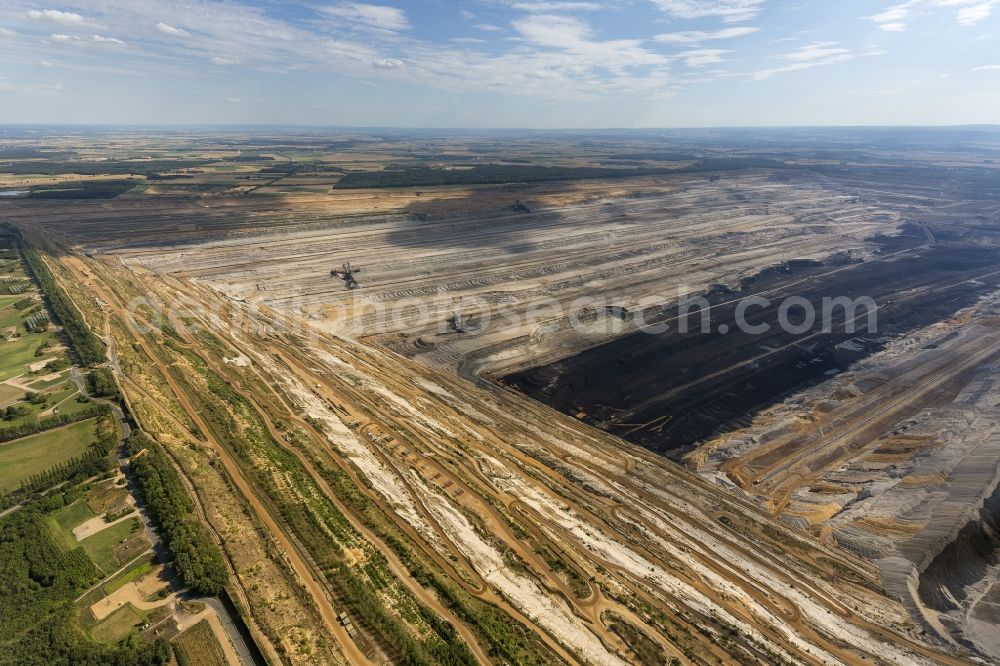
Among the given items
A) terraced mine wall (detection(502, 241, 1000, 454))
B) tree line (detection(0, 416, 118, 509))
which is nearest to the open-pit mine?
terraced mine wall (detection(502, 241, 1000, 454))

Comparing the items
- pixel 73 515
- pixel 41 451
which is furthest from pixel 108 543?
pixel 41 451

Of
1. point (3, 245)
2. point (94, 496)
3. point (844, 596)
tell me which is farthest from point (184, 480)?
point (3, 245)

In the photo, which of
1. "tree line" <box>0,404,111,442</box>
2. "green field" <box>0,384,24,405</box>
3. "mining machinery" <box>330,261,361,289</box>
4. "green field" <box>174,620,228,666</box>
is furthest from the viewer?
"mining machinery" <box>330,261,361,289</box>

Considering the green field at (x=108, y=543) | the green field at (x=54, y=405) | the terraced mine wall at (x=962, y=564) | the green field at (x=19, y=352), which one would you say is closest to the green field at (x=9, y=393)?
the green field at (x=54, y=405)

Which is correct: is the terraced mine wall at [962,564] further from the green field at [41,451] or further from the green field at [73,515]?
the green field at [41,451]

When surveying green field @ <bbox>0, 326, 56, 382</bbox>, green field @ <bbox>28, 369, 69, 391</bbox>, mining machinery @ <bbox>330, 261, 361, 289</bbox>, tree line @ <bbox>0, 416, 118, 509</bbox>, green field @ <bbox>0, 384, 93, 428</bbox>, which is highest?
mining machinery @ <bbox>330, 261, 361, 289</bbox>

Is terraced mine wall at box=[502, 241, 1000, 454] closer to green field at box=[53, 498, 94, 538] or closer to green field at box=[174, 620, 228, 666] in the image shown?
green field at box=[174, 620, 228, 666]
